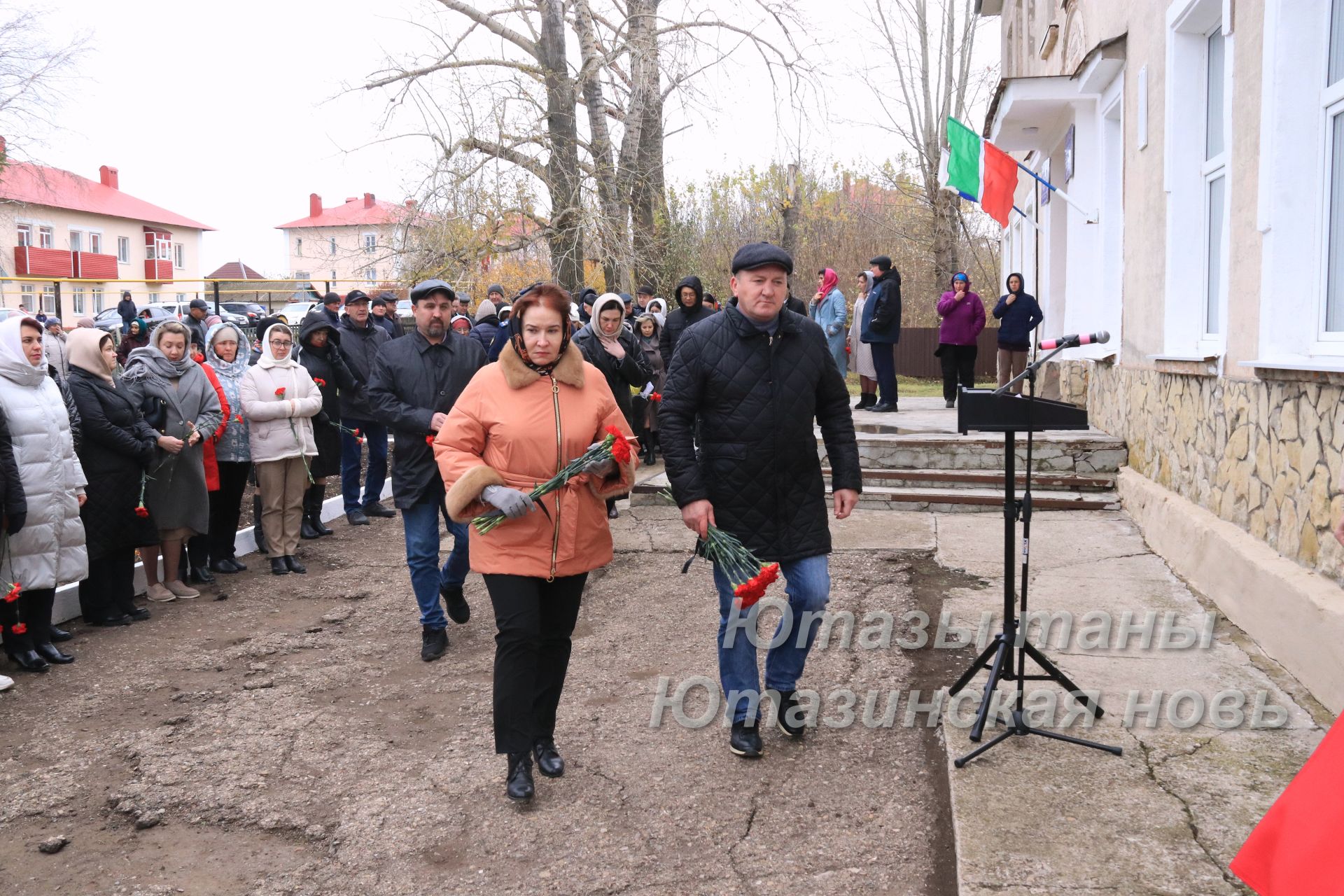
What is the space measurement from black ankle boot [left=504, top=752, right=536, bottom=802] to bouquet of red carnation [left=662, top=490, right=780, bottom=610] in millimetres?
984

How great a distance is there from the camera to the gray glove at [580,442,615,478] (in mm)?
3912

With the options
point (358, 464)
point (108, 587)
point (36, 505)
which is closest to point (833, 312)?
point (358, 464)

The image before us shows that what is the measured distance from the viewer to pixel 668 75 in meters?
16.8

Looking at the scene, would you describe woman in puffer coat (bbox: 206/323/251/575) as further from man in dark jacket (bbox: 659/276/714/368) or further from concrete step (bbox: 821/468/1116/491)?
concrete step (bbox: 821/468/1116/491)

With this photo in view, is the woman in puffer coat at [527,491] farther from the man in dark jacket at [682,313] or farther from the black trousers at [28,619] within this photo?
the man in dark jacket at [682,313]

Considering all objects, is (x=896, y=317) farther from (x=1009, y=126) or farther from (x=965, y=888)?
(x=965, y=888)

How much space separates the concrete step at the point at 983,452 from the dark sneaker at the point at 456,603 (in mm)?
3991

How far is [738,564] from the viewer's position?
3971 mm

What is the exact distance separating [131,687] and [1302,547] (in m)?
5.69

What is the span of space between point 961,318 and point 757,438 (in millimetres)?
9726

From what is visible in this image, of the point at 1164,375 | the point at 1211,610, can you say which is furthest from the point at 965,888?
the point at 1164,375

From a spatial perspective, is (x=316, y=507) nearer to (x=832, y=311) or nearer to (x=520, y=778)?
(x=520, y=778)

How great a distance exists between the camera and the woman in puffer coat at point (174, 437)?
693cm

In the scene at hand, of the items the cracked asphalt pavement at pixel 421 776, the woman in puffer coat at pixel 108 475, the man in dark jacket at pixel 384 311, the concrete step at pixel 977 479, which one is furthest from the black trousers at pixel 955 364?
the woman in puffer coat at pixel 108 475
